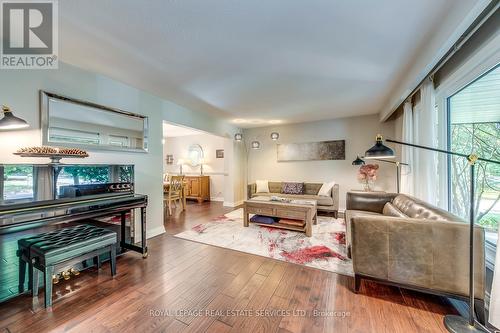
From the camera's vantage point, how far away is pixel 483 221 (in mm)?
1913

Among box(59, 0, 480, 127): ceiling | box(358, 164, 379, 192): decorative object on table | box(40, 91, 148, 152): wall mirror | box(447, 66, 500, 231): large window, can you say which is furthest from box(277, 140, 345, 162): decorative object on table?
box(40, 91, 148, 152): wall mirror

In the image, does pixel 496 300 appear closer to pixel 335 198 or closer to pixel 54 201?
pixel 335 198

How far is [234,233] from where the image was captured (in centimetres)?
346

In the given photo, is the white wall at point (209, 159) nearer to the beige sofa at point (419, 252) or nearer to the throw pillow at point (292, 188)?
the throw pillow at point (292, 188)

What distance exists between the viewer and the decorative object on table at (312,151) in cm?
516

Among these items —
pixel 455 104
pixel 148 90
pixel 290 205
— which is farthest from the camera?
pixel 290 205

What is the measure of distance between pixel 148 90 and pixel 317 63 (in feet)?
8.57

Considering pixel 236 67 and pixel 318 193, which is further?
pixel 318 193

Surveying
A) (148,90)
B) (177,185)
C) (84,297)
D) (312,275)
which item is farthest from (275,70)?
(177,185)

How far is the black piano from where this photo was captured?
173cm

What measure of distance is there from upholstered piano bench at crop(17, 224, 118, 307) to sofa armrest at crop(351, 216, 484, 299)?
2608 millimetres

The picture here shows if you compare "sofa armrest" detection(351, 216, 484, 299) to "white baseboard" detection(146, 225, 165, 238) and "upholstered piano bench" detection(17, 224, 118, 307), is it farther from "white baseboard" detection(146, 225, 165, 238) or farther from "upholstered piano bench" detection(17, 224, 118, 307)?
"white baseboard" detection(146, 225, 165, 238)

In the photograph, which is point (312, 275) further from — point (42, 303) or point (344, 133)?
point (344, 133)

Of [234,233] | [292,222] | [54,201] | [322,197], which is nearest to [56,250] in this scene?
[54,201]
